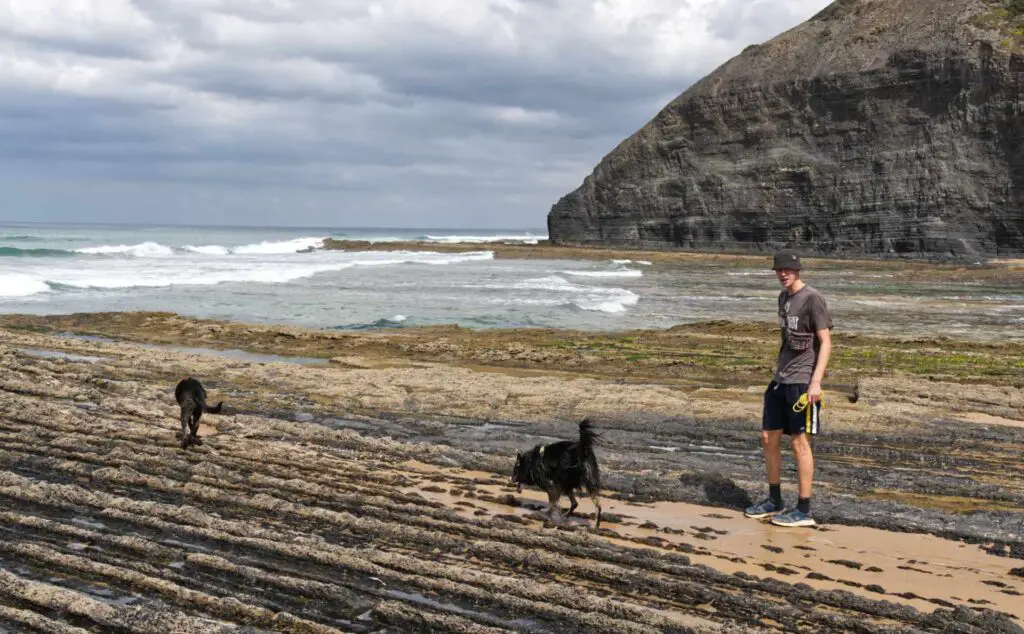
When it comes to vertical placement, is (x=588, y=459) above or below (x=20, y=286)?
below

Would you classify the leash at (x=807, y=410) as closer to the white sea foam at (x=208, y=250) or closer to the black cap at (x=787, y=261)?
the black cap at (x=787, y=261)

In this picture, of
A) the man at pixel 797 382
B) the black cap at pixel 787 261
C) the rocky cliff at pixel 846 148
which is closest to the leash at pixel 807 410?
the man at pixel 797 382

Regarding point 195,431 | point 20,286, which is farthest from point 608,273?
point 195,431

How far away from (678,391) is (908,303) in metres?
23.1

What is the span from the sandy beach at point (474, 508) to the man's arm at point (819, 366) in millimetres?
1064

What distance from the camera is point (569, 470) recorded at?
6941 mm

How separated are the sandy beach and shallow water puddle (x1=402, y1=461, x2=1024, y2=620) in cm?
3

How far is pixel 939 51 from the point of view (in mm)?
75312

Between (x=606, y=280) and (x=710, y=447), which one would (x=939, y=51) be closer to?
(x=606, y=280)

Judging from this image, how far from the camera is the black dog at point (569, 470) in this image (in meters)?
6.81

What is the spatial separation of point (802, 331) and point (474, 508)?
3012mm

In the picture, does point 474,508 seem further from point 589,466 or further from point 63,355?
point 63,355

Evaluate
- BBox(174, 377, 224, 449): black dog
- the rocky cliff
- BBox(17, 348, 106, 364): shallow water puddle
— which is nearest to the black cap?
BBox(174, 377, 224, 449): black dog

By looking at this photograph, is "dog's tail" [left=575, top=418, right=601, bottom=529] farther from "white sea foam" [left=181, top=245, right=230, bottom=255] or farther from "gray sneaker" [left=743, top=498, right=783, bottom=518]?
"white sea foam" [left=181, top=245, right=230, bottom=255]
